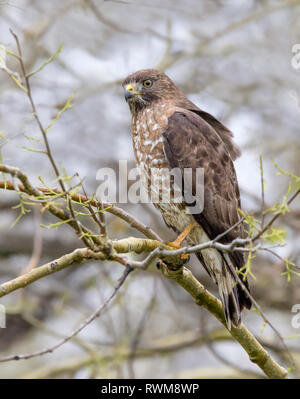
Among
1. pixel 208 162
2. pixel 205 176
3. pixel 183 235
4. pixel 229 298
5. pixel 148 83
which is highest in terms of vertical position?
pixel 148 83

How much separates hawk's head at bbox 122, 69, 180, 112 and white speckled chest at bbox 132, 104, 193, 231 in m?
0.21

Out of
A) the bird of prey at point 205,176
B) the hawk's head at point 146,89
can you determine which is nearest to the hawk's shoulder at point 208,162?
the bird of prey at point 205,176

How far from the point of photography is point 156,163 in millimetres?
4250

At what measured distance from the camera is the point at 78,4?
6.52m

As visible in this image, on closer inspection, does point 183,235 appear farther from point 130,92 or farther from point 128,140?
point 128,140

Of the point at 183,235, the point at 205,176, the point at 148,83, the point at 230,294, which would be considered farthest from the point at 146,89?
the point at 230,294

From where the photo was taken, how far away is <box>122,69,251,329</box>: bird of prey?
415 cm

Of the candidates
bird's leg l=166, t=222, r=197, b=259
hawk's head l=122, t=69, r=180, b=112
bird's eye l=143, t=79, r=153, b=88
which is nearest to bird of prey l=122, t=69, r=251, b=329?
bird's leg l=166, t=222, r=197, b=259

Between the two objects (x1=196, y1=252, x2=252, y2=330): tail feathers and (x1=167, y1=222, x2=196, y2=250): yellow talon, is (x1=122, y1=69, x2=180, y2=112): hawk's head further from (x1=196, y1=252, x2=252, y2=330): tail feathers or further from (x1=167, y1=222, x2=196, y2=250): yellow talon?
(x1=196, y1=252, x2=252, y2=330): tail feathers

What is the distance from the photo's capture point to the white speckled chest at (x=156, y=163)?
4199 mm

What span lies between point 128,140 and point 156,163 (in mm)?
3705

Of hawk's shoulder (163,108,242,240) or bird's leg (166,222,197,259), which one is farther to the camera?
hawk's shoulder (163,108,242,240)

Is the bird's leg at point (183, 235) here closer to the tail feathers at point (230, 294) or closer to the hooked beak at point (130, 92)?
the tail feathers at point (230, 294)
